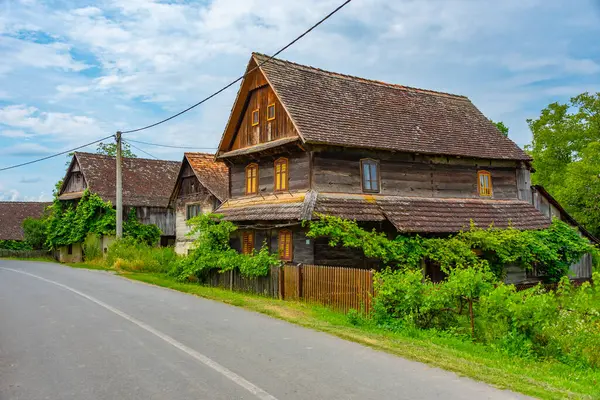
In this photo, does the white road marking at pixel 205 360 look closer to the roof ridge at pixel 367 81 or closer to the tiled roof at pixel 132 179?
the roof ridge at pixel 367 81

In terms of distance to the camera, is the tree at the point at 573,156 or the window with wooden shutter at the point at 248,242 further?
the tree at the point at 573,156

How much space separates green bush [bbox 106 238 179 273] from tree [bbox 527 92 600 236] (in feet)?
103

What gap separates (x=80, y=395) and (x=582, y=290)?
9468 mm

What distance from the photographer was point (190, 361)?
29.7ft

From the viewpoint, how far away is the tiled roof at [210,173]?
3688cm

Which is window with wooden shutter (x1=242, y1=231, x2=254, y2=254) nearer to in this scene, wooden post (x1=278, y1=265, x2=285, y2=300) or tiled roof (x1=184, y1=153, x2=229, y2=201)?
wooden post (x1=278, y1=265, x2=285, y2=300)

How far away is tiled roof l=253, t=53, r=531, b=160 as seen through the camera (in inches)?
880

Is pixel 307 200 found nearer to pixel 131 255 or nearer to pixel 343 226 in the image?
pixel 343 226

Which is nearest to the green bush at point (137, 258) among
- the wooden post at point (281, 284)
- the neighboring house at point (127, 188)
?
the neighboring house at point (127, 188)

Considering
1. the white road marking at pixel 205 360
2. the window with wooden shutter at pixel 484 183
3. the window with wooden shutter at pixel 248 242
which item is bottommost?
the white road marking at pixel 205 360

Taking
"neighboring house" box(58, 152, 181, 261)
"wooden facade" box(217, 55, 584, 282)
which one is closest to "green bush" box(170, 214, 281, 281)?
"wooden facade" box(217, 55, 584, 282)

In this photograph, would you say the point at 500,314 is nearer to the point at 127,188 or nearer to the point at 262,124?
the point at 262,124

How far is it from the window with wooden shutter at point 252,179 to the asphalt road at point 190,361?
36.3 ft

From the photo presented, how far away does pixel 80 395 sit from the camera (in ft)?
23.8
